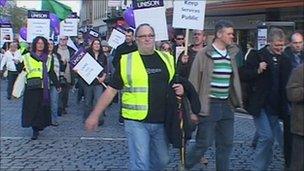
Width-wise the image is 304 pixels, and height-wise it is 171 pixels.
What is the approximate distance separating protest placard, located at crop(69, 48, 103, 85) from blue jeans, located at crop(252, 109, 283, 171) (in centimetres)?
503

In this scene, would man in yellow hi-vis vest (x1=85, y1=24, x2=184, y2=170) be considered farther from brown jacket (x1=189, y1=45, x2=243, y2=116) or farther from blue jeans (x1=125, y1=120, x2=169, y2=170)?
brown jacket (x1=189, y1=45, x2=243, y2=116)

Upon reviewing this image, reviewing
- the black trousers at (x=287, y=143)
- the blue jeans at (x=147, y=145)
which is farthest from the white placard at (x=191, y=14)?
the blue jeans at (x=147, y=145)

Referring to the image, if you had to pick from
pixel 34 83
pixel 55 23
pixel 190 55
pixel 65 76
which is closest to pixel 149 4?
pixel 190 55

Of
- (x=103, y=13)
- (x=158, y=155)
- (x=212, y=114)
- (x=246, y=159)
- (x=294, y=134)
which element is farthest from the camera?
(x=103, y=13)

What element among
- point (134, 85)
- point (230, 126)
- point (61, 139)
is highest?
point (134, 85)

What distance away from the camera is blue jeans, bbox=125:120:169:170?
18.7 feet

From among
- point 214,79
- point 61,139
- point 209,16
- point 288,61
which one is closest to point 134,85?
point 214,79

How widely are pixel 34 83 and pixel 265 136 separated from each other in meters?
4.67

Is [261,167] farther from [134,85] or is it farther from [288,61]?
[134,85]

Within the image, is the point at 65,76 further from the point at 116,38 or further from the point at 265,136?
the point at 265,136

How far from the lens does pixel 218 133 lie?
22.5 feet

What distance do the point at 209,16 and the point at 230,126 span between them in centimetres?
1723

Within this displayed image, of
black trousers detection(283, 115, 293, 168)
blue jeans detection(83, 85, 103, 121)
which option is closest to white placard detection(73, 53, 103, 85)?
blue jeans detection(83, 85, 103, 121)

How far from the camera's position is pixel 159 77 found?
578cm
